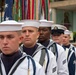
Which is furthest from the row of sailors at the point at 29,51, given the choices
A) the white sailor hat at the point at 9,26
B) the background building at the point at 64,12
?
the background building at the point at 64,12

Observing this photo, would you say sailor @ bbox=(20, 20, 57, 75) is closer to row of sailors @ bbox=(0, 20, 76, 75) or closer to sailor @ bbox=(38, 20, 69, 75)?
row of sailors @ bbox=(0, 20, 76, 75)

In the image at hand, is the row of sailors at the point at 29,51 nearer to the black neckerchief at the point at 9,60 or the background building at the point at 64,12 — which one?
the black neckerchief at the point at 9,60

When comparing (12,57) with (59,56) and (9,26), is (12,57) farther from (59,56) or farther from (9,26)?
(59,56)

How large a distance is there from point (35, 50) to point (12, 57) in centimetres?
101

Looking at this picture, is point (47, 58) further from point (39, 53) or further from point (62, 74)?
point (62, 74)

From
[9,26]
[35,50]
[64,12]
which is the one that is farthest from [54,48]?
[64,12]

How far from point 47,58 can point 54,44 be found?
0.83m

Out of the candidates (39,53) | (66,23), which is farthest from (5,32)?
(66,23)

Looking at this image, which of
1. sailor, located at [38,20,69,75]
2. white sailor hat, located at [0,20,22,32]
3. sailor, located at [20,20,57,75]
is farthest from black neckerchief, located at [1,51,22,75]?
sailor, located at [38,20,69,75]

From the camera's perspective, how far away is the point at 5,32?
10.4 feet

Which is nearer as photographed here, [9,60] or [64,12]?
[9,60]

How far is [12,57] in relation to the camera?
3145 mm

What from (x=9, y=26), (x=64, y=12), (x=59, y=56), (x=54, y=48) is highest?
(x=64, y=12)

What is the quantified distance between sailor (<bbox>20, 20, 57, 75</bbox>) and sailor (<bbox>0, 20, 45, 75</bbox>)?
80cm
